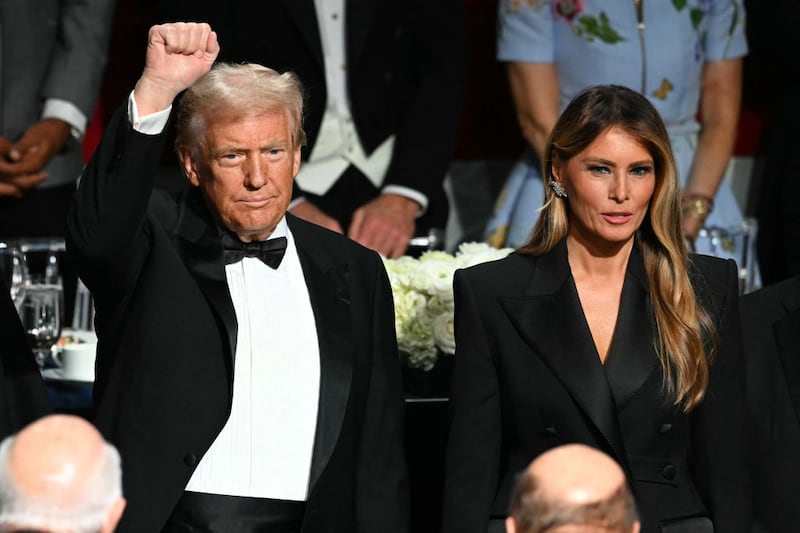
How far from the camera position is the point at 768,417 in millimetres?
3742

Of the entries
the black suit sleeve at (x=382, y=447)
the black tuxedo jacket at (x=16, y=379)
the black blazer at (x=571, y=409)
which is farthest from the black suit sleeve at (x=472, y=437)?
the black tuxedo jacket at (x=16, y=379)

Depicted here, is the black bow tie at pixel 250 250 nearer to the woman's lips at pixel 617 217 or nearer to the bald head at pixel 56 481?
the woman's lips at pixel 617 217

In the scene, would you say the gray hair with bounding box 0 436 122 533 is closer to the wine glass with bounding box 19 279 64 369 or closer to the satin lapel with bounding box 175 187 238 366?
the satin lapel with bounding box 175 187 238 366

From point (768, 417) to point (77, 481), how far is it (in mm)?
2082

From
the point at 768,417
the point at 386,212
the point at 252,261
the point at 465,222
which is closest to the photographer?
the point at 252,261

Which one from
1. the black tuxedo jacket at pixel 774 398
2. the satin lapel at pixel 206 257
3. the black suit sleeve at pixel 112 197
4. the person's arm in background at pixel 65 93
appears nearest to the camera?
the black suit sleeve at pixel 112 197

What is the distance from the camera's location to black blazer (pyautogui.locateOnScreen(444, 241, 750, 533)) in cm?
334

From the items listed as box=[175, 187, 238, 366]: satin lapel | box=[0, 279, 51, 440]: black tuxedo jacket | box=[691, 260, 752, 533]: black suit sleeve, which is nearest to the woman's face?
box=[691, 260, 752, 533]: black suit sleeve

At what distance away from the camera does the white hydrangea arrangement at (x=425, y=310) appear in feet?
13.0

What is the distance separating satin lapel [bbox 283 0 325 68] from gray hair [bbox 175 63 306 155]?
5.56 feet

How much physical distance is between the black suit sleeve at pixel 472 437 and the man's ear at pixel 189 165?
0.65 metres

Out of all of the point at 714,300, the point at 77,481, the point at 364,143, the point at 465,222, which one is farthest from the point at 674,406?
the point at 465,222

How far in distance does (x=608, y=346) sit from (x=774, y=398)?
55 centimetres

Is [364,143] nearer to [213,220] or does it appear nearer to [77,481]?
[213,220]
